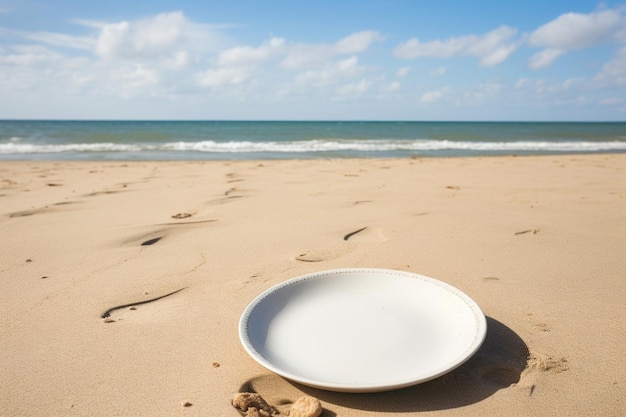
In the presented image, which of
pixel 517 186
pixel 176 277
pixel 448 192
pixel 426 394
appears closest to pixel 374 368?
pixel 426 394

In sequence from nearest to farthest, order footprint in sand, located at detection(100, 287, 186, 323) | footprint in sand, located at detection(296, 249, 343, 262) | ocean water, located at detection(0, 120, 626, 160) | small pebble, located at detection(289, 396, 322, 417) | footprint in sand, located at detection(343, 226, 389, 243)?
small pebble, located at detection(289, 396, 322, 417) < footprint in sand, located at detection(100, 287, 186, 323) < footprint in sand, located at detection(296, 249, 343, 262) < footprint in sand, located at detection(343, 226, 389, 243) < ocean water, located at detection(0, 120, 626, 160)

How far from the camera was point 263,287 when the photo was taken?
5.76 feet

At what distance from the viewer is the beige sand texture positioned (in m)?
1.08

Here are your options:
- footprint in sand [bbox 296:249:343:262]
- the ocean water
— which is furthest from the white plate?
the ocean water

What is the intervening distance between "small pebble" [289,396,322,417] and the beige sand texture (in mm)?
50

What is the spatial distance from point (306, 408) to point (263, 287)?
80cm

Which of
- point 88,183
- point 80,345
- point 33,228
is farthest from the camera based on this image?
point 88,183

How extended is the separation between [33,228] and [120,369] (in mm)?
1978

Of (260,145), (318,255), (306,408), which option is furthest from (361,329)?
(260,145)

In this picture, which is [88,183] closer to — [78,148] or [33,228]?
[33,228]

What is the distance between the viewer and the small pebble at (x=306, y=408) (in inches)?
38.9

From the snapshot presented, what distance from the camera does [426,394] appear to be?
107 centimetres

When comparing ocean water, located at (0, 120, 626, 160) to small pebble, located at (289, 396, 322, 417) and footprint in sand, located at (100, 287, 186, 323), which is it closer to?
footprint in sand, located at (100, 287, 186, 323)

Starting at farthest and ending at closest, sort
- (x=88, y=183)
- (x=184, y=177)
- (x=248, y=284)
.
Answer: (x=184, y=177) < (x=88, y=183) < (x=248, y=284)
